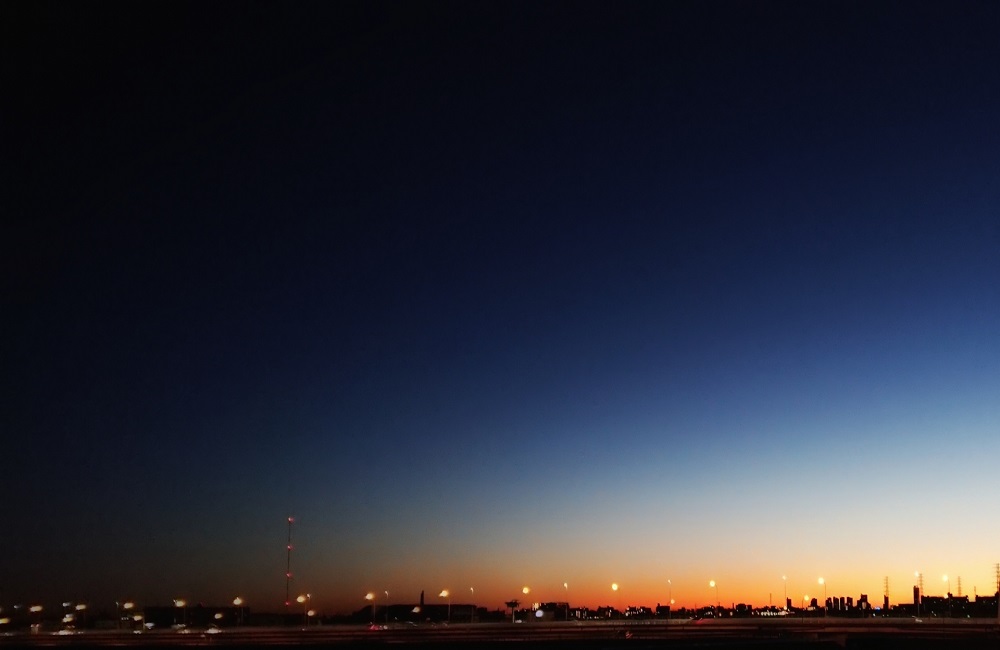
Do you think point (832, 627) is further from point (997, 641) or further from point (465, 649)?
point (465, 649)

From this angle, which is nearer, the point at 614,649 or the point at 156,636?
the point at 614,649

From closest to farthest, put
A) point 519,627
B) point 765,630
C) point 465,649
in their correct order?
1. point 465,649
2. point 765,630
3. point 519,627

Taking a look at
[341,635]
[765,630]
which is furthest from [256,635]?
[765,630]

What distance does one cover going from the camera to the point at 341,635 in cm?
6862

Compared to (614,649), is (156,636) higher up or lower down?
lower down

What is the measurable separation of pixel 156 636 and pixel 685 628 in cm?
4050

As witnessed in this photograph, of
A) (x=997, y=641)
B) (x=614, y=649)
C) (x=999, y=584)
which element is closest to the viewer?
(x=614, y=649)

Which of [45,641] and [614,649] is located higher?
[614,649]

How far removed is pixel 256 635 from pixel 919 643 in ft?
152

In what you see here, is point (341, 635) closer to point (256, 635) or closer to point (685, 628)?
point (256, 635)

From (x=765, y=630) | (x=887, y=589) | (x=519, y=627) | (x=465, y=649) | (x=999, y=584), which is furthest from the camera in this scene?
(x=887, y=589)

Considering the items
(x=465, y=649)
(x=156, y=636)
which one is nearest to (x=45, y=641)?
(x=156, y=636)

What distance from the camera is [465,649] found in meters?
45.6

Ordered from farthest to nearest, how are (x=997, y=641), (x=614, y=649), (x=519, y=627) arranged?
(x=519, y=627), (x=997, y=641), (x=614, y=649)
